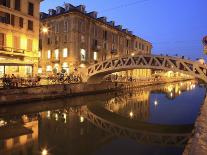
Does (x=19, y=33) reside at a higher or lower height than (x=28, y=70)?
higher

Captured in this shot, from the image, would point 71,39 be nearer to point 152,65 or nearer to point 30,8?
point 30,8

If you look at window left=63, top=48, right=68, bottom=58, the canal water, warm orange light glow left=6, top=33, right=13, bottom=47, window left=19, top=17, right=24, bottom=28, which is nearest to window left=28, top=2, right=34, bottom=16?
window left=19, top=17, right=24, bottom=28

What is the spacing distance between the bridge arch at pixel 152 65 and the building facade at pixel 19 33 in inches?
377

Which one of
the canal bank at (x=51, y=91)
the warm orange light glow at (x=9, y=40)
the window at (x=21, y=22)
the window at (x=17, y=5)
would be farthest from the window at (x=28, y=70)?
the window at (x=17, y=5)

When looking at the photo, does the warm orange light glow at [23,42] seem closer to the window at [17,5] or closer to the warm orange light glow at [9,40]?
the warm orange light glow at [9,40]

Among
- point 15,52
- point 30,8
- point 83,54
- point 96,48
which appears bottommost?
point 15,52

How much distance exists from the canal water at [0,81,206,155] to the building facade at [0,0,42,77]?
294 inches

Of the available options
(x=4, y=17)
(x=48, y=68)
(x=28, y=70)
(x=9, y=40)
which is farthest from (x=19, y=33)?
(x=48, y=68)

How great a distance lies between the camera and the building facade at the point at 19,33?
99.1ft

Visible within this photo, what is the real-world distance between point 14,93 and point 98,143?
13.1 m

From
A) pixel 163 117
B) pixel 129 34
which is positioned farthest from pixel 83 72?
pixel 129 34

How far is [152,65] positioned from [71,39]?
18.7 meters

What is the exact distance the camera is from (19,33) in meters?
32.3

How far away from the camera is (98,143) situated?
14820mm
